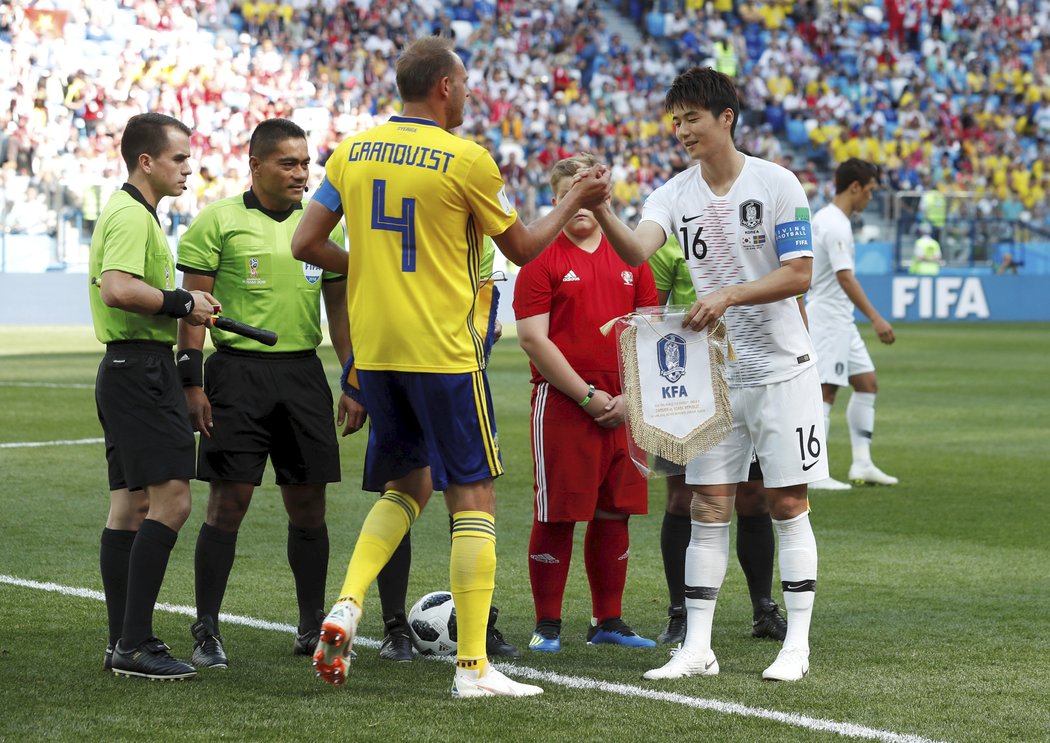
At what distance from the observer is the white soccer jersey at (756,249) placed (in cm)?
538

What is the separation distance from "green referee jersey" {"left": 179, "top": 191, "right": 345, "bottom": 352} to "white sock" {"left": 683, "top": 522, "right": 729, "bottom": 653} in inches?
64.4

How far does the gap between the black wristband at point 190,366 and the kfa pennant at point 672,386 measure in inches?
59.6

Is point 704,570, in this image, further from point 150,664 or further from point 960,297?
point 960,297

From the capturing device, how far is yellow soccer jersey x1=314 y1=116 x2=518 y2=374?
4.87 meters

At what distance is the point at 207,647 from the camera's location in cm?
546

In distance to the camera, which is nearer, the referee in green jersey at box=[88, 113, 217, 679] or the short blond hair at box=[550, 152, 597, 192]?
the referee in green jersey at box=[88, 113, 217, 679]

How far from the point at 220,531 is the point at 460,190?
1.68 meters

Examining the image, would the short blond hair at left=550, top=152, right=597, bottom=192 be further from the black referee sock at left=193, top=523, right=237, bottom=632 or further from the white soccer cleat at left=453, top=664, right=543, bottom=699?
the white soccer cleat at left=453, top=664, right=543, bottom=699

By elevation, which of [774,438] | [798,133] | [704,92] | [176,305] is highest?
[798,133]

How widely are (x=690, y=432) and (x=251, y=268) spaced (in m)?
1.72

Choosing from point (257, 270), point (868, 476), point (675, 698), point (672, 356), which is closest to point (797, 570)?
point (675, 698)

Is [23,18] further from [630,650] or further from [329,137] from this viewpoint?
[630,650]

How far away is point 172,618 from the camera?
6.29 m

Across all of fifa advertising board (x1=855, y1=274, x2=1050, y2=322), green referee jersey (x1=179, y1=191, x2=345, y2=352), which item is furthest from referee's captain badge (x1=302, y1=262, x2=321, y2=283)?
fifa advertising board (x1=855, y1=274, x2=1050, y2=322)
